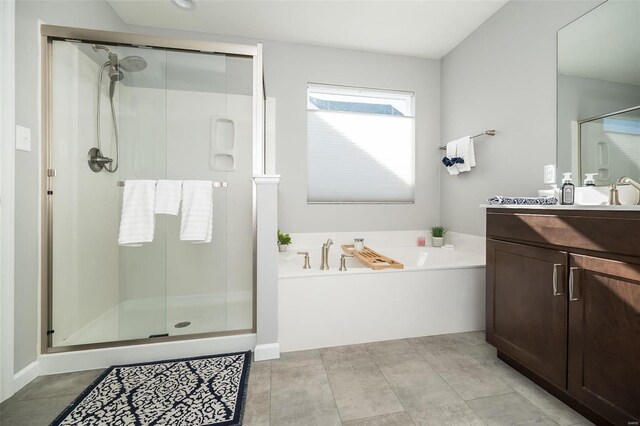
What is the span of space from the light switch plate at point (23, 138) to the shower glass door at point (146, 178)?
0.13 meters

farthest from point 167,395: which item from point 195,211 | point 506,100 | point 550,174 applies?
point 506,100

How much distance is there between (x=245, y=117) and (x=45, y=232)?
131 cm

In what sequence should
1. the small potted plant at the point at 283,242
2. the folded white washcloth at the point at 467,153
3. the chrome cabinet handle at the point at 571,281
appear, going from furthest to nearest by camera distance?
the small potted plant at the point at 283,242 < the folded white washcloth at the point at 467,153 < the chrome cabinet handle at the point at 571,281

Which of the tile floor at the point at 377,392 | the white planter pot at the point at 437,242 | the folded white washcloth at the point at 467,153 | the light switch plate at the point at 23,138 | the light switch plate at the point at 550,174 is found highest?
the folded white washcloth at the point at 467,153

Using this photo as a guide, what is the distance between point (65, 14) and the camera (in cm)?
173

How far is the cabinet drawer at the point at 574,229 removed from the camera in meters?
0.99

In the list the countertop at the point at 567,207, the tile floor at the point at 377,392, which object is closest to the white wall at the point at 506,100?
the countertop at the point at 567,207

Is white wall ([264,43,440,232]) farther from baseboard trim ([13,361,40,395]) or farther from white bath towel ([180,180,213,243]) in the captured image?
baseboard trim ([13,361,40,395])

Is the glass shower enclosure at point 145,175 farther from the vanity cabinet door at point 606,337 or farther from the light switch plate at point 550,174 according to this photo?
the light switch plate at point 550,174

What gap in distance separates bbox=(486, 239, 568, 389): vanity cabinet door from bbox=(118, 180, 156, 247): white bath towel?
6.72ft

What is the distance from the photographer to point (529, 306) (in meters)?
1.38

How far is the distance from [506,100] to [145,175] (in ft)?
8.84

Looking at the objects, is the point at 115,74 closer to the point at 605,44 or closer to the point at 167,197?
the point at 167,197

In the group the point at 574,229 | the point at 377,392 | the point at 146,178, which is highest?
the point at 146,178
